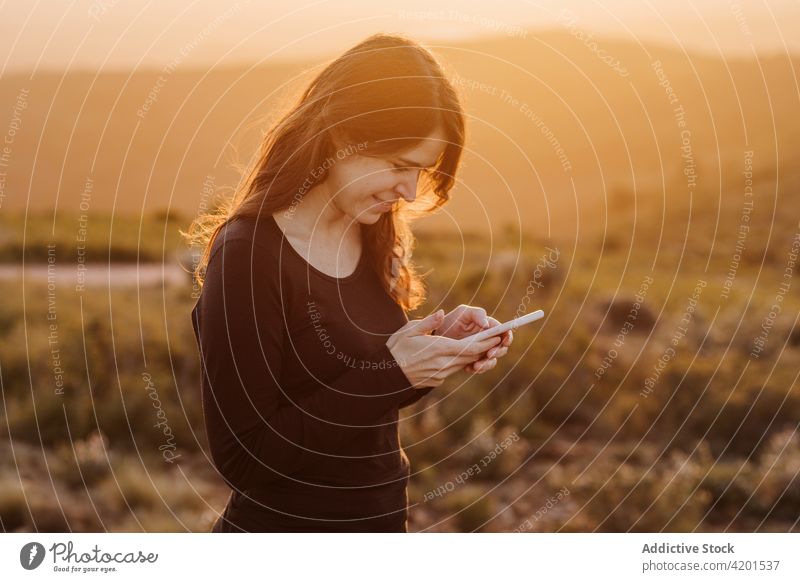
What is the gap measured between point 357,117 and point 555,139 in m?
10.4

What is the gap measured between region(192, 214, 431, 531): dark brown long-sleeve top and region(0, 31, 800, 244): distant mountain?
703 cm

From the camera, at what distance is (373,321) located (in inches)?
79.2

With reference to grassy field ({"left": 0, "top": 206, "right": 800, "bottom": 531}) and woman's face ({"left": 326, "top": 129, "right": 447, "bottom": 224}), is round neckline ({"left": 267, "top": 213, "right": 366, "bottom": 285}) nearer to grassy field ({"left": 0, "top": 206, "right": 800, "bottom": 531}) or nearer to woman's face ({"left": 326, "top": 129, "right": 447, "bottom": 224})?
woman's face ({"left": 326, "top": 129, "right": 447, "bottom": 224})

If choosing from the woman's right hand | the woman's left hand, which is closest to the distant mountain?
the woman's left hand

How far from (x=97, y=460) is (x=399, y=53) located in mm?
3855

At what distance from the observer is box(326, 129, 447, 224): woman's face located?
189cm

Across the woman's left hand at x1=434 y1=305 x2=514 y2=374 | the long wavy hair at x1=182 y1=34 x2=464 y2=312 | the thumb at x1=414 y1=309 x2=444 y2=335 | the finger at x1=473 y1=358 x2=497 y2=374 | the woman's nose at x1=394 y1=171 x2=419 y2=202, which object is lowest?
the finger at x1=473 y1=358 x2=497 y2=374

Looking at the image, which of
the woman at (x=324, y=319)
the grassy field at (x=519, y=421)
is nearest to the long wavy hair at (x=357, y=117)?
the woman at (x=324, y=319)

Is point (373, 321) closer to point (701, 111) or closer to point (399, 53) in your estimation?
point (399, 53)

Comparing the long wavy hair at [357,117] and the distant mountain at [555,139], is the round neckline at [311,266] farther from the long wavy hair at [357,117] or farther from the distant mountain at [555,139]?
the distant mountain at [555,139]

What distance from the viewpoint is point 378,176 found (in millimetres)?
1897

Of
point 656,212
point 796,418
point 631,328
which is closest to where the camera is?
point 796,418

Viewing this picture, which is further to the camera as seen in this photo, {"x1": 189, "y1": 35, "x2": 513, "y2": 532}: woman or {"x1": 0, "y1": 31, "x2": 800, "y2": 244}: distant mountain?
{"x1": 0, "y1": 31, "x2": 800, "y2": 244}: distant mountain
